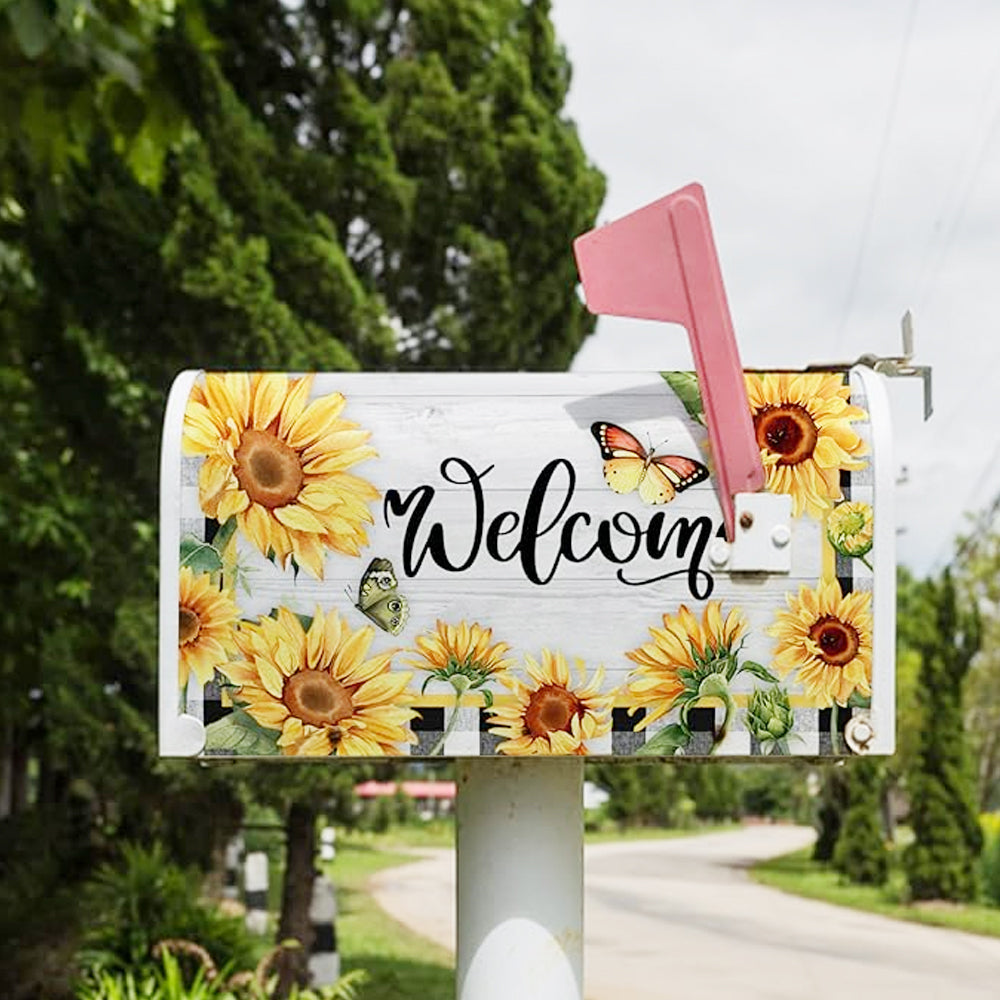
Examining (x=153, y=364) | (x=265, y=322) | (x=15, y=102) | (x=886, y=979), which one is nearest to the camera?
(x=15, y=102)

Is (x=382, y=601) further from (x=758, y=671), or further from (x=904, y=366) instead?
(x=904, y=366)

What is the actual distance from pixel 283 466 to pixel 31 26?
4.75 feet

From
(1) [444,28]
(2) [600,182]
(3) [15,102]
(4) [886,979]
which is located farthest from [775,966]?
(3) [15,102]

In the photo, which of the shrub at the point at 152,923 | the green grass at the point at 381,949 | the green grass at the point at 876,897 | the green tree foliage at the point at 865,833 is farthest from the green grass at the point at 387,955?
the green tree foliage at the point at 865,833

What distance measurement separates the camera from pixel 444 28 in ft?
25.5

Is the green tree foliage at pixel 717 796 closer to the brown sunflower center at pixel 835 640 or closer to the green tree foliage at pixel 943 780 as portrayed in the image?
the green tree foliage at pixel 943 780

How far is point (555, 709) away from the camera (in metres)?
1.38

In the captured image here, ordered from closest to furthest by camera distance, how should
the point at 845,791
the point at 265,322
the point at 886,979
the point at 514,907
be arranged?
the point at 514,907 → the point at 265,322 → the point at 886,979 → the point at 845,791

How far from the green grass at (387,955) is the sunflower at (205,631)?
516 centimetres

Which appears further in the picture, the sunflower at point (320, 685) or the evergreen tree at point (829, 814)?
the evergreen tree at point (829, 814)

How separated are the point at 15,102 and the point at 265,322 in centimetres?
389

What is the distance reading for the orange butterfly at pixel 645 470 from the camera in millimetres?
1403

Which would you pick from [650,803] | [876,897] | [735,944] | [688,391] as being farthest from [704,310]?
[650,803]

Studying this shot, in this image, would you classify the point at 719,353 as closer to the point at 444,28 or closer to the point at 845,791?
the point at 444,28
